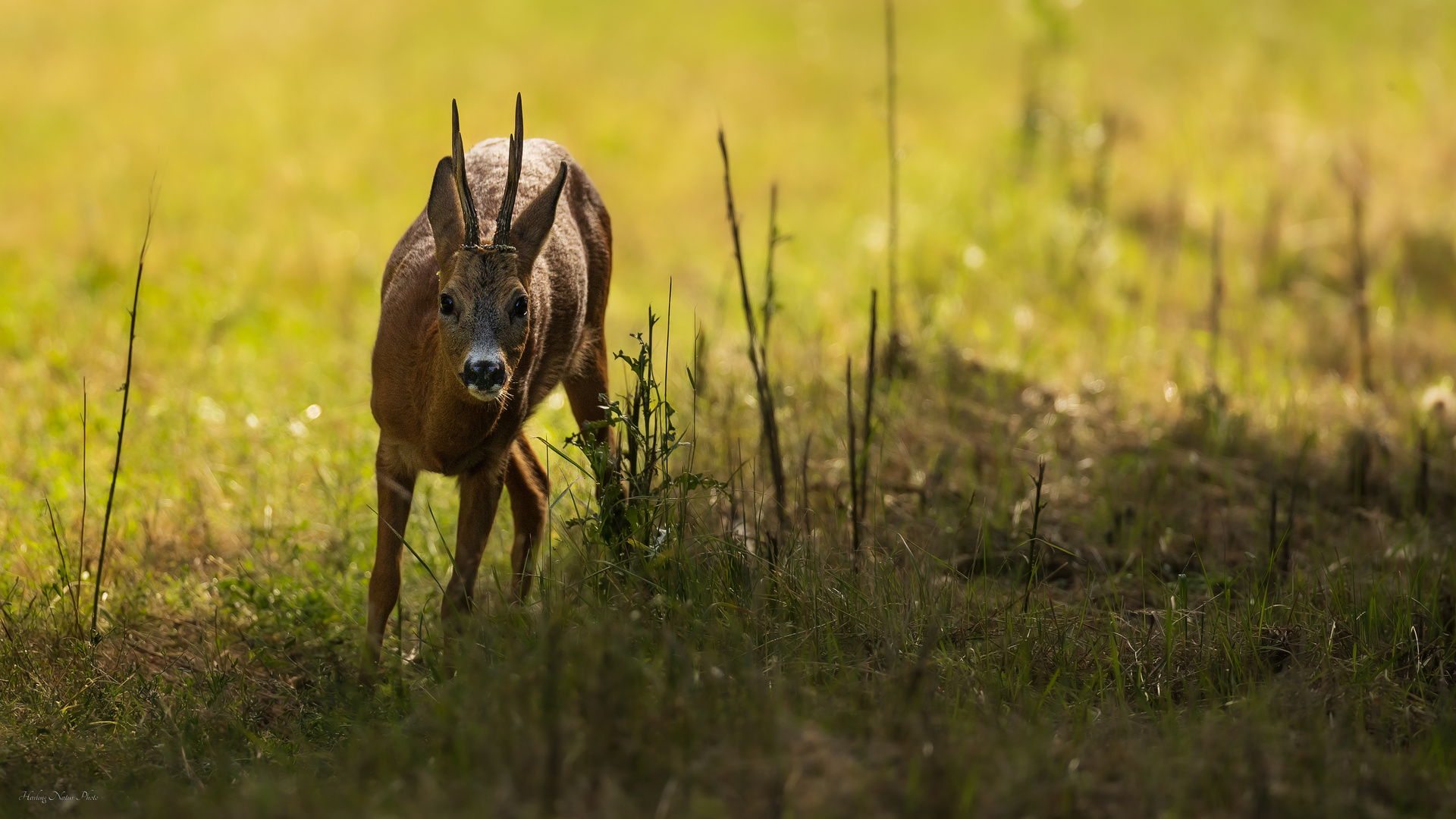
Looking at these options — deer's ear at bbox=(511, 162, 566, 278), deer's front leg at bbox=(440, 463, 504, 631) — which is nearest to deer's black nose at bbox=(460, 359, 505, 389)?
deer's ear at bbox=(511, 162, 566, 278)

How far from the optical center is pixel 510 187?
4.16 meters

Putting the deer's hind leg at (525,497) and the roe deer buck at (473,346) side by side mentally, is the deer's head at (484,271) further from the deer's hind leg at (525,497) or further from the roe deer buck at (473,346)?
the deer's hind leg at (525,497)

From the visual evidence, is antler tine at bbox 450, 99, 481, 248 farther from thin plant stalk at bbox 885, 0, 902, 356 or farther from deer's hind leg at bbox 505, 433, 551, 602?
thin plant stalk at bbox 885, 0, 902, 356

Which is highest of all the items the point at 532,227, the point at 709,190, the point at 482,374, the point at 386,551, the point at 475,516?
the point at 709,190

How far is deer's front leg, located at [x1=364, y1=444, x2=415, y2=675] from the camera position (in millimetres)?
4480

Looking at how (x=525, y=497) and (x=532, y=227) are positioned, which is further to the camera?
(x=525, y=497)

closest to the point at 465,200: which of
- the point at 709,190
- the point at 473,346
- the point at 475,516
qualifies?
the point at 473,346

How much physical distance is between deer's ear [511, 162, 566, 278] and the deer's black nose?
483 mm

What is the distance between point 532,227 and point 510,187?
0.26 metres

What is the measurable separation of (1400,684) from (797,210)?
786 cm

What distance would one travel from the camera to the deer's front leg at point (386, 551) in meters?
4.48

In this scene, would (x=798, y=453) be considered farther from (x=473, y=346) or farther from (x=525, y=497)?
(x=473, y=346)

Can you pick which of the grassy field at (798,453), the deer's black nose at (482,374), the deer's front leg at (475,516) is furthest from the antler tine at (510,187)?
the deer's front leg at (475,516)

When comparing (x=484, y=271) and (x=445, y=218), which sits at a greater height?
(x=445, y=218)
